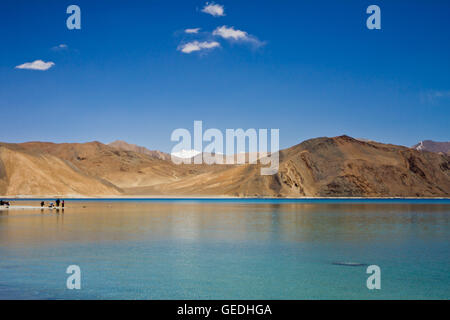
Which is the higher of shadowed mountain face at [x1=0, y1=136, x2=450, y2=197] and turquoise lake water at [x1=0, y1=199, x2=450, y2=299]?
shadowed mountain face at [x1=0, y1=136, x2=450, y2=197]

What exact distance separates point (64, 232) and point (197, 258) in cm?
1307

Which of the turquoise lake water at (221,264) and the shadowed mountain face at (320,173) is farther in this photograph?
the shadowed mountain face at (320,173)

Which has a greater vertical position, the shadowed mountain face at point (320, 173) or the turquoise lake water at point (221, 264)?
the shadowed mountain face at point (320, 173)

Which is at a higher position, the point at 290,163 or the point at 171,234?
the point at 290,163

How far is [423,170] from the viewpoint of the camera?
150375mm

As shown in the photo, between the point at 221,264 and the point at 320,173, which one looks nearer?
the point at 221,264

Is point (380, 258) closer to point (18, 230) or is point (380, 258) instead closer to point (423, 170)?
point (18, 230)

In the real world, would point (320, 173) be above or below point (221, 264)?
above

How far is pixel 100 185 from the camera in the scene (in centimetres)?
14488

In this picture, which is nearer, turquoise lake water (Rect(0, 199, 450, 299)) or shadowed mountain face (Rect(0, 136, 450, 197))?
turquoise lake water (Rect(0, 199, 450, 299))
